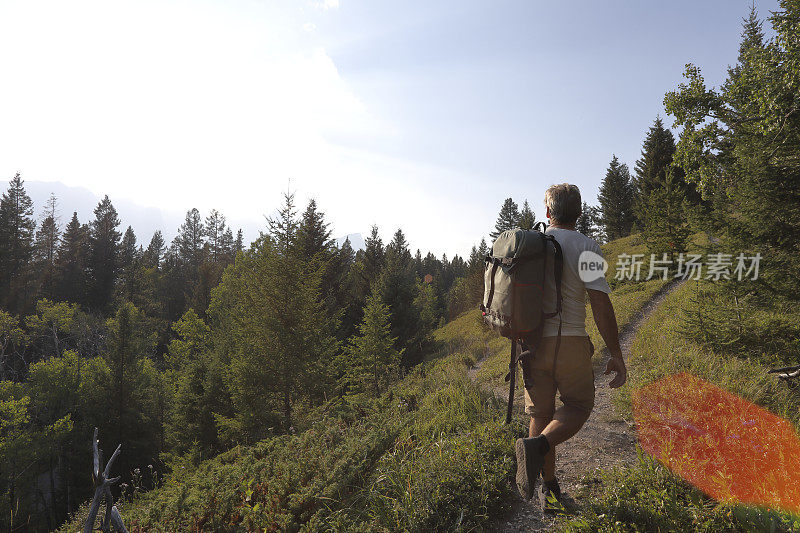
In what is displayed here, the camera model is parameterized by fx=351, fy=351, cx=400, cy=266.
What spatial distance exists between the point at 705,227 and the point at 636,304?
6427 mm

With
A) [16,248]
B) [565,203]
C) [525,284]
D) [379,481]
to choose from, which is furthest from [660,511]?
[16,248]

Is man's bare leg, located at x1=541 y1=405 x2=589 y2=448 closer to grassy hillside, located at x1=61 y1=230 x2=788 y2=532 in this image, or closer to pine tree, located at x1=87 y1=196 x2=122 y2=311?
grassy hillside, located at x1=61 y1=230 x2=788 y2=532

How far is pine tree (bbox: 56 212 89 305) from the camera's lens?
1663 inches

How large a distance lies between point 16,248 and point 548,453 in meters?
54.1

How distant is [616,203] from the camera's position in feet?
131

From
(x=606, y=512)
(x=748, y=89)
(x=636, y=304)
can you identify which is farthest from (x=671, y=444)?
(x=636, y=304)

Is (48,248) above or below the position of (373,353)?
above

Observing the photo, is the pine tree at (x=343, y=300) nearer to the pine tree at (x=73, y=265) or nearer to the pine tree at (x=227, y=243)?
the pine tree at (x=73, y=265)

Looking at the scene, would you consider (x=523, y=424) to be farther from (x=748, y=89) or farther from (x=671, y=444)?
(x=748, y=89)

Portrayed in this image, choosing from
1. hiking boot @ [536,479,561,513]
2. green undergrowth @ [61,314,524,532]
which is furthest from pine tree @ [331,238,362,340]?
hiking boot @ [536,479,561,513]

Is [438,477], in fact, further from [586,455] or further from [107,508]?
[107,508]

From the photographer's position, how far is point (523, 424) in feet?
16.0

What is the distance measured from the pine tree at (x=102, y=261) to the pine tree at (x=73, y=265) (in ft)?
2.29

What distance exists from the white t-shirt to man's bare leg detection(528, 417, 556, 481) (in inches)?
30.8
